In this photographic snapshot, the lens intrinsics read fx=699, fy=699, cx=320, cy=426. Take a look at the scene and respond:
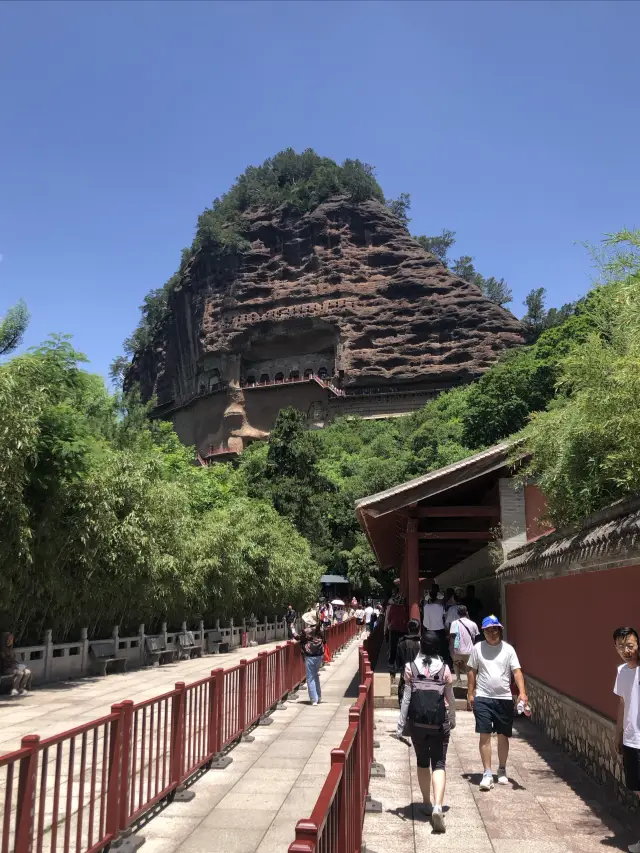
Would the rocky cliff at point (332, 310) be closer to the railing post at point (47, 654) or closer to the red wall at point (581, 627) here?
the railing post at point (47, 654)

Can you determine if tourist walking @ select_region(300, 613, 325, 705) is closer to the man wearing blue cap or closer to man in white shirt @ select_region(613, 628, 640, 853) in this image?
the man wearing blue cap

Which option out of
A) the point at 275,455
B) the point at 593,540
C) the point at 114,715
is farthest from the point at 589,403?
the point at 275,455

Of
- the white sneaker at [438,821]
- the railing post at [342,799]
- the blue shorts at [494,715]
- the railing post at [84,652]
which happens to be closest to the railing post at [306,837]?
the railing post at [342,799]

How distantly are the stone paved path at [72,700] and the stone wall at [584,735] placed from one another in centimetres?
597

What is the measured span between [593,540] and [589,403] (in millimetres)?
1970

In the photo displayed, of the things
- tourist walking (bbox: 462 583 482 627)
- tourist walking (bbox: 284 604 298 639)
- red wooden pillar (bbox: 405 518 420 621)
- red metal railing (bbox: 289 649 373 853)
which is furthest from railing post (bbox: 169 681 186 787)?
tourist walking (bbox: 284 604 298 639)

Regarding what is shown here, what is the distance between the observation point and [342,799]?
3393 mm

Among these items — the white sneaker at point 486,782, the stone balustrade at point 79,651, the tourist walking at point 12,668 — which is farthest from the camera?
the stone balustrade at point 79,651

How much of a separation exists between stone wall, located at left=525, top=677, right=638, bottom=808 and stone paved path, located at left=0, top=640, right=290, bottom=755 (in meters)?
5.97

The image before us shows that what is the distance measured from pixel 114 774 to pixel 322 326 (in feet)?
229

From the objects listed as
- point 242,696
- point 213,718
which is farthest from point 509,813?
point 242,696

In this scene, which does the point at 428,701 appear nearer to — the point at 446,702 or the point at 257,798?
the point at 446,702

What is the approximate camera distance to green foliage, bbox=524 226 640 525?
6617mm

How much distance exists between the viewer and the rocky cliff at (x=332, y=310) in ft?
229
